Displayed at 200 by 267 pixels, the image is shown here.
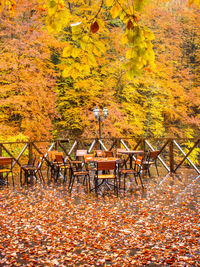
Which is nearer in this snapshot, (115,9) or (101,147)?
(115,9)

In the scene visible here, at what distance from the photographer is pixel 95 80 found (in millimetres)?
14414

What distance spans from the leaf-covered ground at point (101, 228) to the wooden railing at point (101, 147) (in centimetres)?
245

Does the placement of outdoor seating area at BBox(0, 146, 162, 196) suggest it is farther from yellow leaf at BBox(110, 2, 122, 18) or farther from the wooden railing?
yellow leaf at BBox(110, 2, 122, 18)

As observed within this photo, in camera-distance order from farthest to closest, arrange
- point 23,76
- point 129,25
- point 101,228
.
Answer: point 23,76 < point 101,228 < point 129,25

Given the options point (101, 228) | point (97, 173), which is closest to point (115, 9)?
point (101, 228)

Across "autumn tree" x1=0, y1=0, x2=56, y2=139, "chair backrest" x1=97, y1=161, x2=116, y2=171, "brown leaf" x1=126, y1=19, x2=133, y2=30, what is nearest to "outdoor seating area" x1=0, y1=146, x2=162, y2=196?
"chair backrest" x1=97, y1=161, x2=116, y2=171

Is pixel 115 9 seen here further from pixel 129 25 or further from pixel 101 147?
pixel 101 147

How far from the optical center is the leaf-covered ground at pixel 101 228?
3141 millimetres

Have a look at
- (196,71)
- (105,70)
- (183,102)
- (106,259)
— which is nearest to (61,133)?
(105,70)

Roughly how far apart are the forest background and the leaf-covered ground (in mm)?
3234

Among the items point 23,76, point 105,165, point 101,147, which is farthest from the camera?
point 101,147

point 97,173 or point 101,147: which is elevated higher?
point 97,173

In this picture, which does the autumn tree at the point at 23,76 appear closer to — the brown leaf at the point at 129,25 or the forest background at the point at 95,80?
the forest background at the point at 95,80

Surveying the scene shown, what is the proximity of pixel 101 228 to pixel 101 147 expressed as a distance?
375 inches
